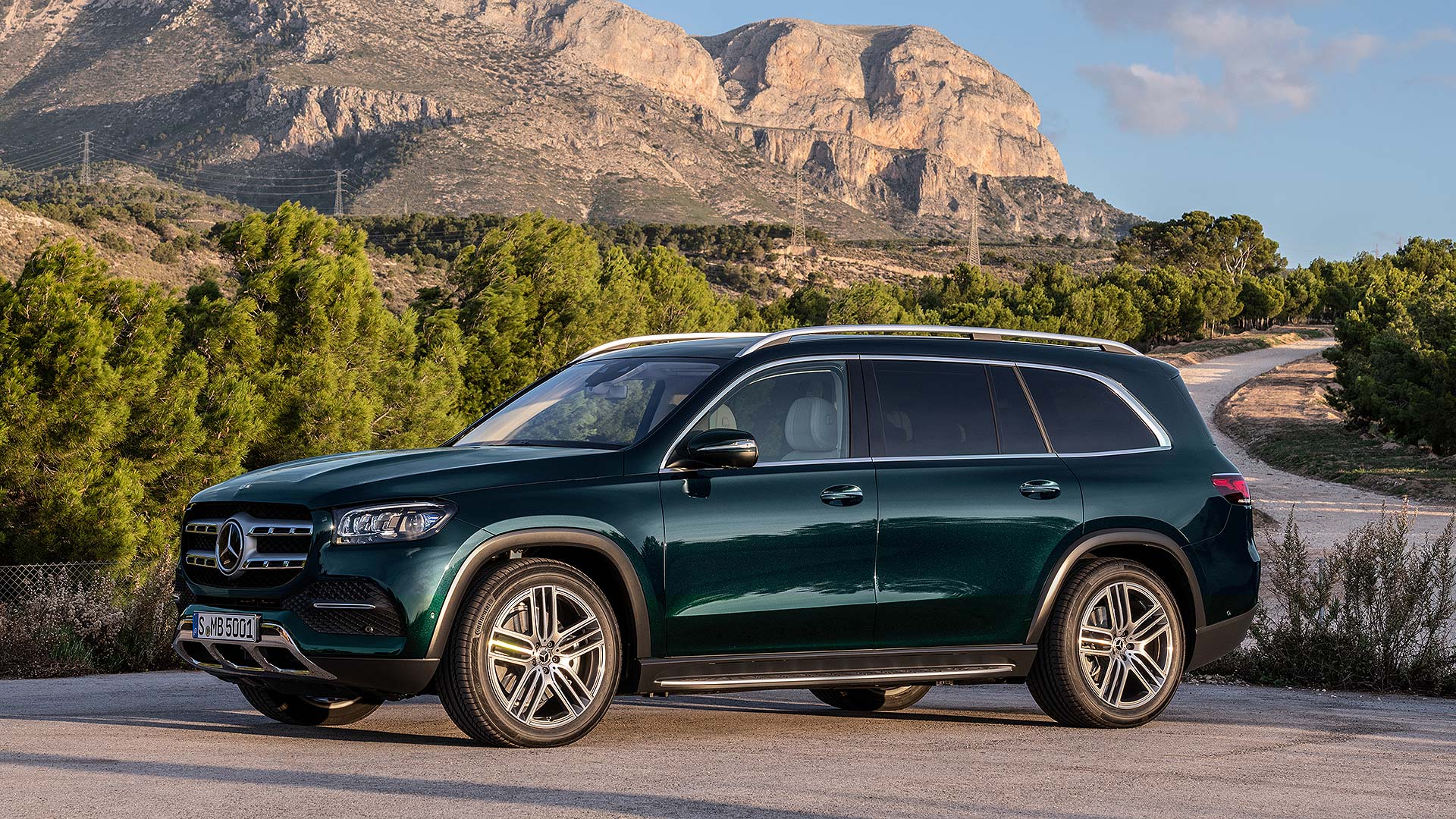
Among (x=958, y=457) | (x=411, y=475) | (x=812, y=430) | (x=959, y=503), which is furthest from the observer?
(x=958, y=457)

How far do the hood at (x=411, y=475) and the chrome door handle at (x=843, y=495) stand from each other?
1020 millimetres

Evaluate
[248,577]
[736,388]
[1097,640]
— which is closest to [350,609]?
[248,577]

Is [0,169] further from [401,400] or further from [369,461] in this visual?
[369,461]

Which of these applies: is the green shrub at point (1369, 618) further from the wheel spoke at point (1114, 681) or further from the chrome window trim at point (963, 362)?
the wheel spoke at point (1114, 681)

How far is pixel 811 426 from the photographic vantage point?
7.34m

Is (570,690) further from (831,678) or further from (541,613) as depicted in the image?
(831,678)

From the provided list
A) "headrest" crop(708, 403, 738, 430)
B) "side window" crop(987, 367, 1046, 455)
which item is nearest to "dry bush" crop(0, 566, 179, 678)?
"headrest" crop(708, 403, 738, 430)

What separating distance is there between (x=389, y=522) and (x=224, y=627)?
0.92 meters

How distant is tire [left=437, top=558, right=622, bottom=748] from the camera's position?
6.42m

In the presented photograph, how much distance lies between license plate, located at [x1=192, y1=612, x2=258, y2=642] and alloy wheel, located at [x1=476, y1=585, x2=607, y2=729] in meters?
1.00

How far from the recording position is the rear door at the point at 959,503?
7.30m

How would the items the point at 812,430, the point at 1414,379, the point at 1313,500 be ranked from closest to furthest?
the point at 812,430 < the point at 1313,500 < the point at 1414,379

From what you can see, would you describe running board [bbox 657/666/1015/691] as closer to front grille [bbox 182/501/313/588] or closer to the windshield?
the windshield

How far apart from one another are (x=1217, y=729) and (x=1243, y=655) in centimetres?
319
